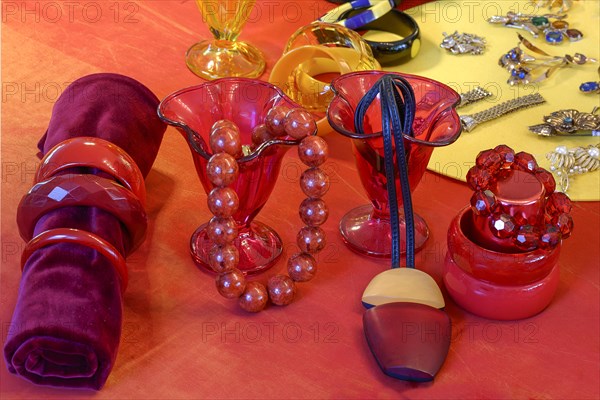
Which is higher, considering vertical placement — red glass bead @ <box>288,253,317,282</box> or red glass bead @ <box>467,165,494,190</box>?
red glass bead @ <box>467,165,494,190</box>

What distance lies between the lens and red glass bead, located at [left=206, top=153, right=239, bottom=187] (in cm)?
60

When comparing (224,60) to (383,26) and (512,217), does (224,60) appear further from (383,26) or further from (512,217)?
(512,217)

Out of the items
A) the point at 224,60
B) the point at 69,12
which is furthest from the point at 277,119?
the point at 69,12

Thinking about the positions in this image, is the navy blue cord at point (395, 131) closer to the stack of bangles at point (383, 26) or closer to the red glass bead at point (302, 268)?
the red glass bead at point (302, 268)

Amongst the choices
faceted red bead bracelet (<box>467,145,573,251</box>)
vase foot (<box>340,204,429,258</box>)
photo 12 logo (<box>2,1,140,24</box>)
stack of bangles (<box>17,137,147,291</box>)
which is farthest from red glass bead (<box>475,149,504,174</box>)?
photo 12 logo (<box>2,1,140,24</box>)

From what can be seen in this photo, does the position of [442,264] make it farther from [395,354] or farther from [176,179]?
[176,179]

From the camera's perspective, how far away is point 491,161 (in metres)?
0.64

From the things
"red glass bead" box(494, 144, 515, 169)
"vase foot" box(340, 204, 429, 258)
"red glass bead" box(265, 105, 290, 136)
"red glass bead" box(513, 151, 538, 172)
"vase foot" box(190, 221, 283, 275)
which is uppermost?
"red glass bead" box(265, 105, 290, 136)

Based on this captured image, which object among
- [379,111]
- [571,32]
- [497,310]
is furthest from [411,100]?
[571,32]

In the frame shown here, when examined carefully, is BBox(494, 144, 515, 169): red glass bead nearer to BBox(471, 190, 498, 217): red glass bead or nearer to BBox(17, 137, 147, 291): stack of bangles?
BBox(471, 190, 498, 217): red glass bead

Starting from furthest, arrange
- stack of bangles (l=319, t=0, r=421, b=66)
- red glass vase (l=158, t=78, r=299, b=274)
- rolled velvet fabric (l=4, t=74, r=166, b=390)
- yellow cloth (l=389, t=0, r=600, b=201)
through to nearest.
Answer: stack of bangles (l=319, t=0, r=421, b=66) < yellow cloth (l=389, t=0, r=600, b=201) < red glass vase (l=158, t=78, r=299, b=274) < rolled velvet fabric (l=4, t=74, r=166, b=390)

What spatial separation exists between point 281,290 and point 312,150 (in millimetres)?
107

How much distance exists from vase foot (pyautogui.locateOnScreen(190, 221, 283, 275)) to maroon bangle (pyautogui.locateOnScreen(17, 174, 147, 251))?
6 centimetres

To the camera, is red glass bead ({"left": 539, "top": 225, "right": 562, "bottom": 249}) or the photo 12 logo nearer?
red glass bead ({"left": 539, "top": 225, "right": 562, "bottom": 249})
